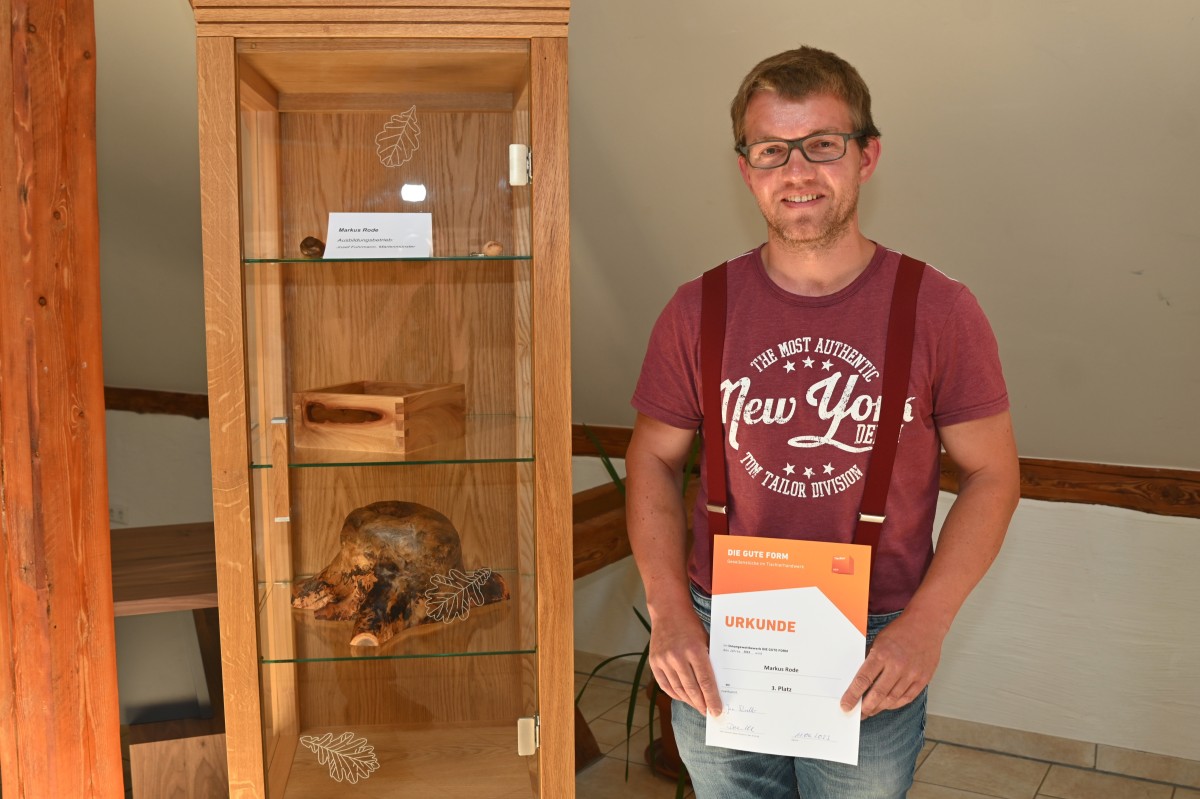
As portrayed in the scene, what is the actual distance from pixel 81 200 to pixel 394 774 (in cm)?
115

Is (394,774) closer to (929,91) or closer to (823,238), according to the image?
(823,238)

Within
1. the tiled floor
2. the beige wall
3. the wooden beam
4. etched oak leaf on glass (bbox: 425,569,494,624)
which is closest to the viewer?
etched oak leaf on glass (bbox: 425,569,494,624)

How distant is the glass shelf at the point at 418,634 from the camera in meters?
1.77

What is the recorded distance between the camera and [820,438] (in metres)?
1.38

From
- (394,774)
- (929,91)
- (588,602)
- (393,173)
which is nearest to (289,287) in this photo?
(393,173)

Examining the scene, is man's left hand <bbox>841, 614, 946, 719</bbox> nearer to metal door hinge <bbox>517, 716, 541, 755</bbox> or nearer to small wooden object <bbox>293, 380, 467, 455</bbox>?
metal door hinge <bbox>517, 716, 541, 755</bbox>

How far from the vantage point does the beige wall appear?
2047 millimetres

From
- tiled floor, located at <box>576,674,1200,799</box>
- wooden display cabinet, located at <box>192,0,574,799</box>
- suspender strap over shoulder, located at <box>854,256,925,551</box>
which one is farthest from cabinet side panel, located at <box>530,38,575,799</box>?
tiled floor, located at <box>576,674,1200,799</box>

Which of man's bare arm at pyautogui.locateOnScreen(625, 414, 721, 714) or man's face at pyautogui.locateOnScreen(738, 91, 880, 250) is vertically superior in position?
man's face at pyautogui.locateOnScreen(738, 91, 880, 250)

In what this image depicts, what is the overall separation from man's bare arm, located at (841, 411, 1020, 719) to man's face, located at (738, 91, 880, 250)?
33 cm

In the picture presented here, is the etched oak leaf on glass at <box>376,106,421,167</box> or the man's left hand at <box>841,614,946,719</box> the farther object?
the etched oak leaf on glass at <box>376,106,421,167</box>

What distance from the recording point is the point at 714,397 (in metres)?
1.43

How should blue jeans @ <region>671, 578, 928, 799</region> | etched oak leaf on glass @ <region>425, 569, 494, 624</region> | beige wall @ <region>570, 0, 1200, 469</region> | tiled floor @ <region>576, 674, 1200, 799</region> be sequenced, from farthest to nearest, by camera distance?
1. tiled floor @ <region>576, 674, 1200, 799</region>
2. beige wall @ <region>570, 0, 1200, 469</region>
3. etched oak leaf on glass @ <region>425, 569, 494, 624</region>
4. blue jeans @ <region>671, 578, 928, 799</region>

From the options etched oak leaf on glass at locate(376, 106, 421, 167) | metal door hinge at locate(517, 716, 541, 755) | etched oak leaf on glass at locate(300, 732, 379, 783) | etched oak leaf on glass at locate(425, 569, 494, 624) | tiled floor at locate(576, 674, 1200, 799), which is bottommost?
tiled floor at locate(576, 674, 1200, 799)
